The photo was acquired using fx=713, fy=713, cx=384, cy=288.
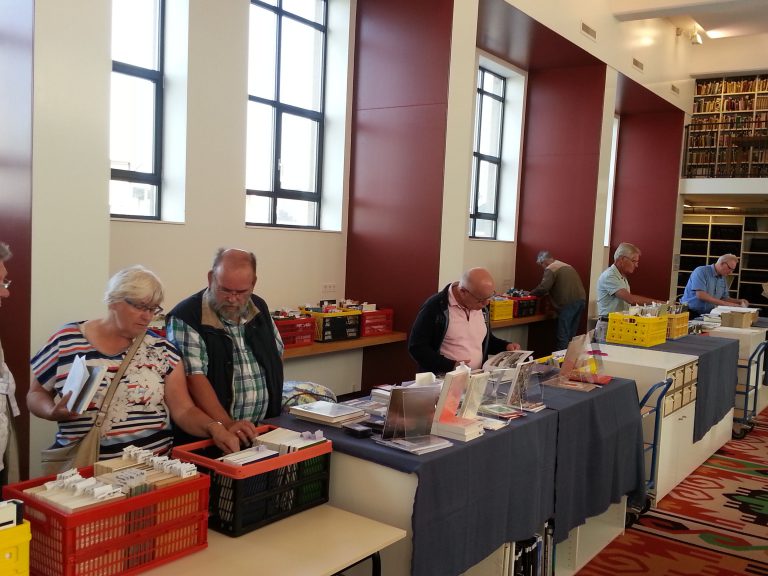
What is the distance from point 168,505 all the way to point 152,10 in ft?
15.2

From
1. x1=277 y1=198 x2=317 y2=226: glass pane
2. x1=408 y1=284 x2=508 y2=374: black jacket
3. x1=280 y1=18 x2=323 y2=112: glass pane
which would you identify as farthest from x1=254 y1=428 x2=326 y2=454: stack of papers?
x1=280 y1=18 x2=323 y2=112: glass pane

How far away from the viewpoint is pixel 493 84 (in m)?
9.91

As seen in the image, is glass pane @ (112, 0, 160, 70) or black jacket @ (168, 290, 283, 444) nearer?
black jacket @ (168, 290, 283, 444)

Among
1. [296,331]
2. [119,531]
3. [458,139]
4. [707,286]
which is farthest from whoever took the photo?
[707,286]

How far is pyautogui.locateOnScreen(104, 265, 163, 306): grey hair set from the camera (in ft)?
8.33

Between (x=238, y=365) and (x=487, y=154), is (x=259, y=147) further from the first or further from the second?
(x=487, y=154)

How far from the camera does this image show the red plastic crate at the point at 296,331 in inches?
227

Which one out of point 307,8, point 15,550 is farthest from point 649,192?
point 15,550

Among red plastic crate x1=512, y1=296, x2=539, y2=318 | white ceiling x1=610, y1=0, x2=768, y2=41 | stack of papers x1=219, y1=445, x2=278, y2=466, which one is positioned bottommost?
red plastic crate x1=512, y1=296, x2=539, y2=318

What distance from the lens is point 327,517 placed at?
241cm

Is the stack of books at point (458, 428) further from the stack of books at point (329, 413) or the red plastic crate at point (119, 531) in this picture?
the red plastic crate at point (119, 531)

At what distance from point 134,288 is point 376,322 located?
13.9ft

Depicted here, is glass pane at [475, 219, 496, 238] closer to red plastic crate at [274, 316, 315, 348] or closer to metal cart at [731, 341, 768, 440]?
metal cart at [731, 341, 768, 440]

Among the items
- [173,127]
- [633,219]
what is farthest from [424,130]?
[633,219]
